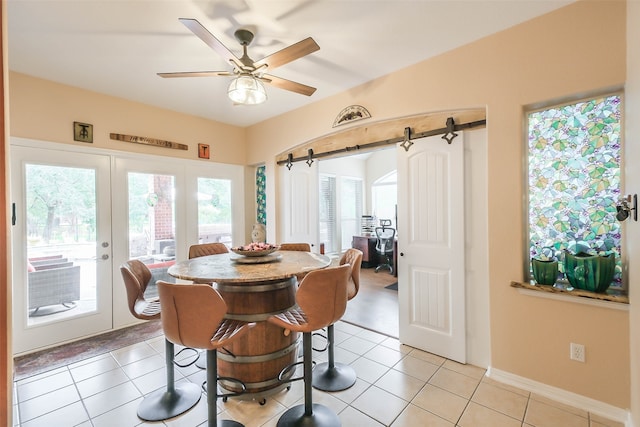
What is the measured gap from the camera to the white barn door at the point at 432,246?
8.54 feet

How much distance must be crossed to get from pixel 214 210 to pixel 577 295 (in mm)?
4291

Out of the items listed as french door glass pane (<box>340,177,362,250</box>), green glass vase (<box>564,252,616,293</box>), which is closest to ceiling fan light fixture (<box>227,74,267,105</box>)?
green glass vase (<box>564,252,616,293</box>)

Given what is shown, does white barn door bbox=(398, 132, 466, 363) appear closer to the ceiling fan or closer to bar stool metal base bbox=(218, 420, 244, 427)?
the ceiling fan

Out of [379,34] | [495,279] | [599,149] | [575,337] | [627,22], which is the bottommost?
[575,337]

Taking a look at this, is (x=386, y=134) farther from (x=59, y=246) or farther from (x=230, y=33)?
(x=59, y=246)

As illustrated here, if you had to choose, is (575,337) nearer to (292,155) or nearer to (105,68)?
(292,155)

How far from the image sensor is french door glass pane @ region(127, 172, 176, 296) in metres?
3.62

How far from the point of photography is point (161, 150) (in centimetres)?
388

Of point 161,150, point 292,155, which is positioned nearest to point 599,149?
point 292,155

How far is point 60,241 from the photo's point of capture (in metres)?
3.09

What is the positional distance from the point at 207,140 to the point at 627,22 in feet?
14.8

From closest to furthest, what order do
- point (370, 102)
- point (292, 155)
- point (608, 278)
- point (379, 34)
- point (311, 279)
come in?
point (311, 279) < point (608, 278) < point (379, 34) < point (370, 102) < point (292, 155)

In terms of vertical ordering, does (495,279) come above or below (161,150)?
below

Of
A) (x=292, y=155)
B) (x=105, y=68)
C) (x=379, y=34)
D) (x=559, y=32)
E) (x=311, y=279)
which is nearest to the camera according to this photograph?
(x=311, y=279)
